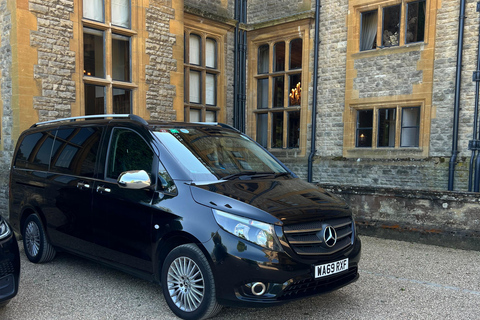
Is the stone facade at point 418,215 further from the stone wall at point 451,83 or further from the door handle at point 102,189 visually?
the stone wall at point 451,83

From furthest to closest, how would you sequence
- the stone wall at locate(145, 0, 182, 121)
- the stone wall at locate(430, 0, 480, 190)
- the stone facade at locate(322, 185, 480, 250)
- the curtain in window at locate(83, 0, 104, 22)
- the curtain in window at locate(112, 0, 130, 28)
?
the stone wall at locate(430, 0, 480, 190), the stone wall at locate(145, 0, 182, 121), the curtain in window at locate(112, 0, 130, 28), the curtain in window at locate(83, 0, 104, 22), the stone facade at locate(322, 185, 480, 250)

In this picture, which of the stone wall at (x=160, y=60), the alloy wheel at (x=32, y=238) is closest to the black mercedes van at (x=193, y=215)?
the alloy wheel at (x=32, y=238)

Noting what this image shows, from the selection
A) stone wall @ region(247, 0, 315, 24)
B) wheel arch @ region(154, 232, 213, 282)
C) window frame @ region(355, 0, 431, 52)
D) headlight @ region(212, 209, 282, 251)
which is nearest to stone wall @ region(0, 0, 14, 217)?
wheel arch @ region(154, 232, 213, 282)

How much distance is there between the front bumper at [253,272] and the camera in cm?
327

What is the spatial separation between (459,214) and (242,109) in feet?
33.7

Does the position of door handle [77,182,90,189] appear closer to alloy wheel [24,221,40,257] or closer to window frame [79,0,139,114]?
alloy wheel [24,221,40,257]

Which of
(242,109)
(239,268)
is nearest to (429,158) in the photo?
(242,109)

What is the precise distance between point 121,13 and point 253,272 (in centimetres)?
959

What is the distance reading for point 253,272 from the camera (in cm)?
327

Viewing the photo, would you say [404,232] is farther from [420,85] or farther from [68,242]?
[420,85]

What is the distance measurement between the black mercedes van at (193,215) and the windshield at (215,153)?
0.05ft

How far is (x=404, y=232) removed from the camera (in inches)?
280

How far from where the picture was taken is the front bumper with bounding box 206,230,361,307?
327 cm

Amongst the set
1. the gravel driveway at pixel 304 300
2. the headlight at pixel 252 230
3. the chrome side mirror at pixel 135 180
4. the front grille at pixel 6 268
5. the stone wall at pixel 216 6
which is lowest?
the gravel driveway at pixel 304 300
